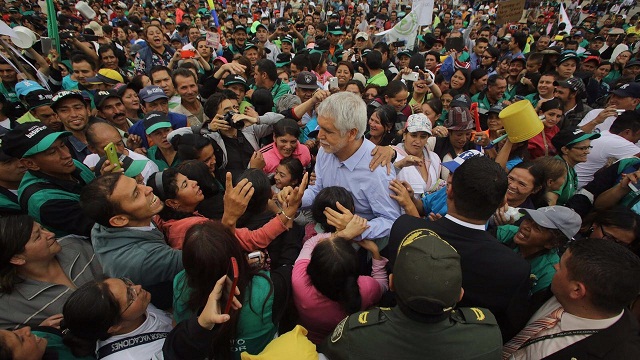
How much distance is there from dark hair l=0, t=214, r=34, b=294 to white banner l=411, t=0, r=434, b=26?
854 cm

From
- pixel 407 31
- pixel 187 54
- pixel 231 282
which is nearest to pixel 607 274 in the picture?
pixel 231 282

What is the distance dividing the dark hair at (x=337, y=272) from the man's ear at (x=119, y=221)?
122 centimetres

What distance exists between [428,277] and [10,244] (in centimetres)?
231

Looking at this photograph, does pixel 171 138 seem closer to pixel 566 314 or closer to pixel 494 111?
pixel 566 314

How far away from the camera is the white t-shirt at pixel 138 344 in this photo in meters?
1.67

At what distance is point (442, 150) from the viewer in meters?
3.90

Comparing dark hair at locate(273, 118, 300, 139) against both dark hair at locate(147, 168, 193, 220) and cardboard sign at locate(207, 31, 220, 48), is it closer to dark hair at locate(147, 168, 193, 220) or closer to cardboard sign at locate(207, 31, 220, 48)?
dark hair at locate(147, 168, 193, 220)

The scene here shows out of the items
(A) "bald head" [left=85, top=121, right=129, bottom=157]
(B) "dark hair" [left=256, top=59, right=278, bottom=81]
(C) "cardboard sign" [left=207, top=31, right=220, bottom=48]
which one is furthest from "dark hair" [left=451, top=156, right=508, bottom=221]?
(C) "cardboard sign" [left=207, top=31, right=220, bottom=48]

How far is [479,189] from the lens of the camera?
179cm

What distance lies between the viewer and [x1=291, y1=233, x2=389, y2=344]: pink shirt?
2.01 meters

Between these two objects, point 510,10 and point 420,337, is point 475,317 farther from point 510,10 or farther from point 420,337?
point 510,10

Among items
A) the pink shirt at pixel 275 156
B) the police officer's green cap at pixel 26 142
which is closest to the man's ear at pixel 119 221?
the police officer's green cap at pixel 26 142

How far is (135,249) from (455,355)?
1.85 m

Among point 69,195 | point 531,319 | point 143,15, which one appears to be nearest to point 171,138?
point 69,195
